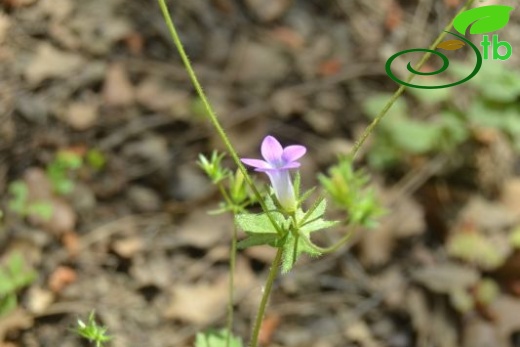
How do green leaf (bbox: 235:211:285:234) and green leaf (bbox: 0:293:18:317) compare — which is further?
green leaf (bbox: 0:293:18:317)

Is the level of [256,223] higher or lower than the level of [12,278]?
higher

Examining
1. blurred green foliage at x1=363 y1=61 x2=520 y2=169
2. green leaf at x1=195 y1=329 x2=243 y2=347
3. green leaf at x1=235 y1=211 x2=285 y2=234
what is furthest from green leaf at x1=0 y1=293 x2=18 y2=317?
blurred green foliage at x1=363 y1=61 x2=520 y2=169

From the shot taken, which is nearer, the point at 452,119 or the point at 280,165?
the point at 280,165

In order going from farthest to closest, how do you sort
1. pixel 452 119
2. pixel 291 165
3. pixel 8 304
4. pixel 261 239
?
pixel 452 119 → pixel 8 304 → pixel 261 239 → pixel 291 165

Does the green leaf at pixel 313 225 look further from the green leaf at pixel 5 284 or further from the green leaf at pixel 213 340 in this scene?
the green leaf at pixel 5 284

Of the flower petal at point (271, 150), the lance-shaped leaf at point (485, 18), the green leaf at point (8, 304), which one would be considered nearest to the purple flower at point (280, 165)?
the flower petal at point (271, 150)

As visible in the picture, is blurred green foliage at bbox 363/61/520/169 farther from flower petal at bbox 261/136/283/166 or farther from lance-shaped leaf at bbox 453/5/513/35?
flower petal at bbox 261/136/283/166

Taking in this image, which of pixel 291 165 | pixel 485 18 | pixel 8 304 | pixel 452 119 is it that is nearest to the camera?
pixel 291 165

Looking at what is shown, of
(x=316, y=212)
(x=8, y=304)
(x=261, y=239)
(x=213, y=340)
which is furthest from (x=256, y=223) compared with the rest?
(x=8, y=304)

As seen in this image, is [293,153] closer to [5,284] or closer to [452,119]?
[5,284]

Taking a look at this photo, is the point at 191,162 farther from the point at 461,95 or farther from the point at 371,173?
the point at 461,95
